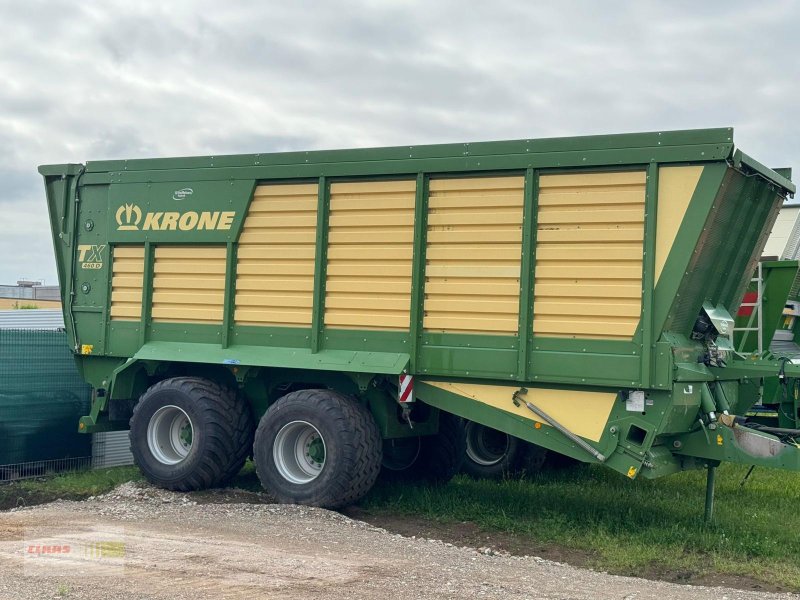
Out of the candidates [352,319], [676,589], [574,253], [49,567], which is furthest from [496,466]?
[49,567]

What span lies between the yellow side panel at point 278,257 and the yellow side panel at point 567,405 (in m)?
2.00

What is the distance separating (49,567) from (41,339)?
5.72 meters

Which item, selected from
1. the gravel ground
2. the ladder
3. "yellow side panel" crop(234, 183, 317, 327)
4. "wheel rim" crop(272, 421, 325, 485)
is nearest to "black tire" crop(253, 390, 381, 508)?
"wheel rim" crop(272, 421, 325, 485)

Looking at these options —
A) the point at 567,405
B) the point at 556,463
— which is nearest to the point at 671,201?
the point at 567,405

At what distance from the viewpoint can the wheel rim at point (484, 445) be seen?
11.7 m

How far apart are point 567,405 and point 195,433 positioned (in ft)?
12.1

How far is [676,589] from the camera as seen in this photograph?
6.79 m

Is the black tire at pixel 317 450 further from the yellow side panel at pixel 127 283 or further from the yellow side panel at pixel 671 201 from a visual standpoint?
the yellow side panel at pixel 671 201

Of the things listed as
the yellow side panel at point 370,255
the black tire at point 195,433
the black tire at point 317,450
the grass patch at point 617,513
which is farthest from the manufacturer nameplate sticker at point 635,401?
the black tire at point 195,433

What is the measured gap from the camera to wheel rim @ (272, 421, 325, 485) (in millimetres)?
9281

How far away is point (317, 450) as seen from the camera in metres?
9.35

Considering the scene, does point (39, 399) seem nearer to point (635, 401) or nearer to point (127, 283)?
point (127, 283)

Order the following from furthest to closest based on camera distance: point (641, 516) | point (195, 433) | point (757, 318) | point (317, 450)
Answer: point (757, 318)
point (195, 433)
point (317, 450)
point (641, 516)

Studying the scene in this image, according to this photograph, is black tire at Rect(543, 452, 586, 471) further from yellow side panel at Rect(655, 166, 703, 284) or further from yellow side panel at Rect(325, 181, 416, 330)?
yellow side panel at Rect(655, 166, 703, 284)
